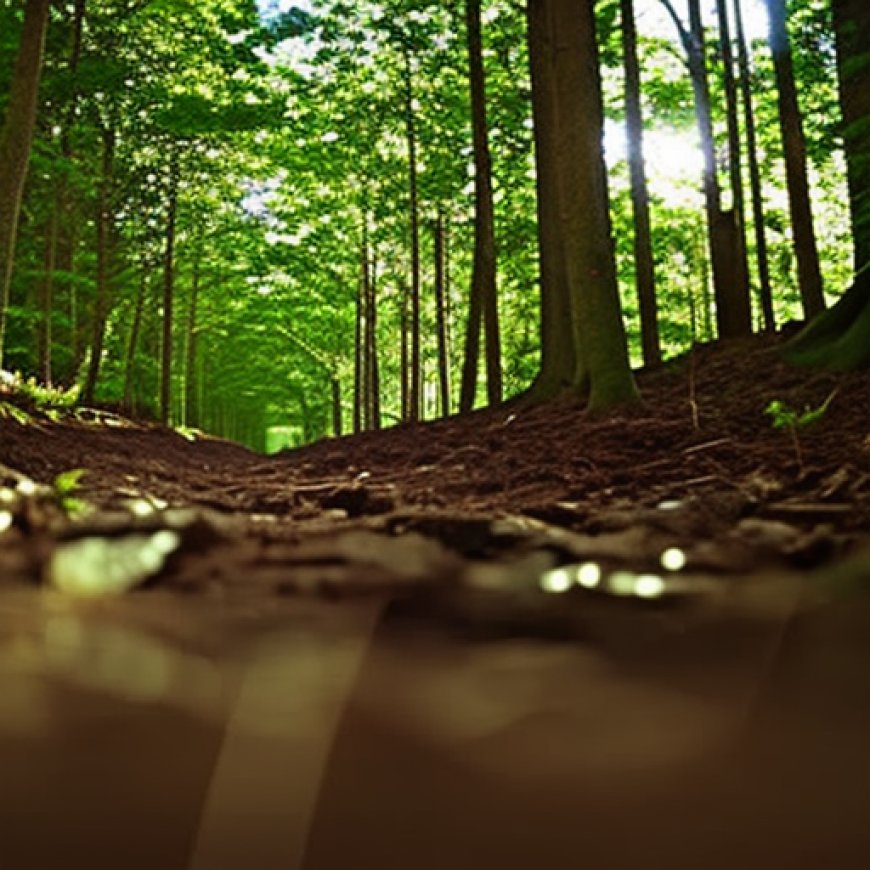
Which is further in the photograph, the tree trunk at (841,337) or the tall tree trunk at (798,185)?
the tall tree trunk at (798,185)

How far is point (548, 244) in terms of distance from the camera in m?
9.52

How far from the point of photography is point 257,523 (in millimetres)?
3111

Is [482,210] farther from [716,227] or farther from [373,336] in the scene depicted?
[373,336]

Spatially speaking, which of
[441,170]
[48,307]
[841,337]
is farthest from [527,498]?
[441,170]

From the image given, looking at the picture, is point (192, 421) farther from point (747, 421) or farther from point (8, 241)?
point (747, 421)

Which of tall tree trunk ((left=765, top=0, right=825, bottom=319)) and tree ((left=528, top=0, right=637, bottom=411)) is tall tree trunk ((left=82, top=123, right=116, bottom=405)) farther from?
tall tree trunk ((left=765, top=0, right=825, bottom=319))

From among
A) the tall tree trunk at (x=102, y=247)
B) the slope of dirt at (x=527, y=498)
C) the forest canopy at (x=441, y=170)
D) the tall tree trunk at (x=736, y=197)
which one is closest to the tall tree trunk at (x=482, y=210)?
the forest canopy at (x=441, y=170)

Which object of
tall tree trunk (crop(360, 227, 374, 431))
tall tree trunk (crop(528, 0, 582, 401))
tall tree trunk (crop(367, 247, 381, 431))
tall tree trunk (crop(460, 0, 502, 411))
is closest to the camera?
tall tree trunk (crop(528, 0, 582, 401))

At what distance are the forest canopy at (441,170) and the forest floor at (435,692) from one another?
473 centimetres

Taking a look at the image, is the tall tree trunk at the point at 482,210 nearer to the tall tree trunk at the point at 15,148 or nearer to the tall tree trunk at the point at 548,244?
the tall tree trunk at the point at 548,244

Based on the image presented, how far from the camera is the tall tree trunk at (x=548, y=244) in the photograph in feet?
30.5

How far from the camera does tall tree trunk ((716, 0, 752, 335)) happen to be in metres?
11.6

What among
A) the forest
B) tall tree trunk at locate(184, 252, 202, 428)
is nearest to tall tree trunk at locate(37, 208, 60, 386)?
the forest

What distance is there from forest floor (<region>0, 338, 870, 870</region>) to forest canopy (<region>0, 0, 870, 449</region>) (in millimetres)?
4727
